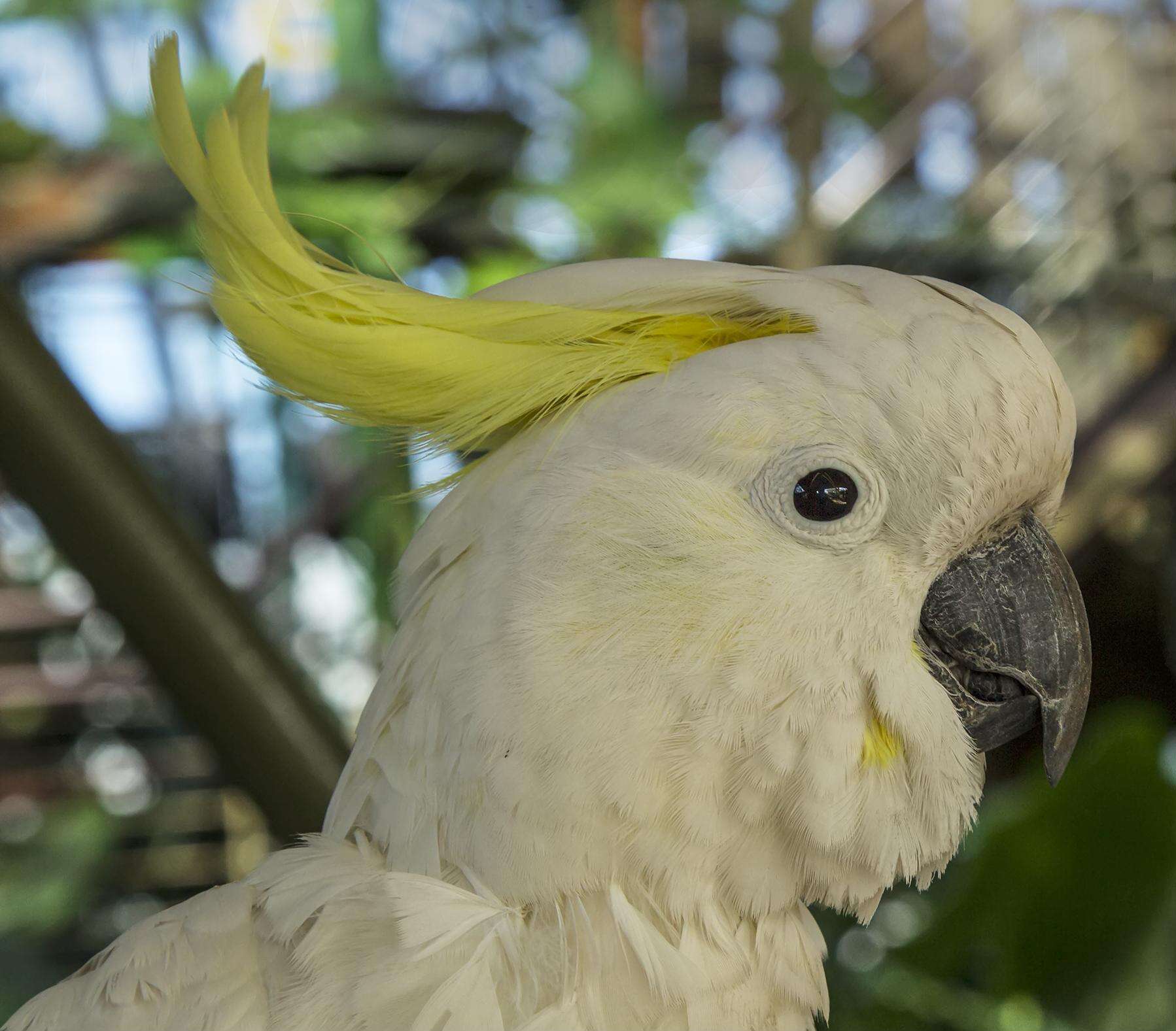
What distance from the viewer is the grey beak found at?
0.85 m

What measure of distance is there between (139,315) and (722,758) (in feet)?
9.90

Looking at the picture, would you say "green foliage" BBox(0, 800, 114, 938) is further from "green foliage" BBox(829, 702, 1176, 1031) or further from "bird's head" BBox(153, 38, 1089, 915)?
"bird's head" BBox(153, 38, 1089, 915)

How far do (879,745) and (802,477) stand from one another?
0.70 ft

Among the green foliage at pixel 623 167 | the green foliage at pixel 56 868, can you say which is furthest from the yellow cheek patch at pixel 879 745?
the green foliage at pixel 56 868

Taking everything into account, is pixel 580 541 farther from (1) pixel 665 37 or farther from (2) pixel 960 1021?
(1) pixel 665 37

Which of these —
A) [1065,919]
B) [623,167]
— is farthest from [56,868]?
[1065,919]

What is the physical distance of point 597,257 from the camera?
2.87 meters

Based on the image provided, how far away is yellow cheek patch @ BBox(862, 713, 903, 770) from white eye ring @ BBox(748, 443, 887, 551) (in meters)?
0.14

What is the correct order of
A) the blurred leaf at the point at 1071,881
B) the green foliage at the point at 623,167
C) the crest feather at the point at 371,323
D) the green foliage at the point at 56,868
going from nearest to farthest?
1. the crest feather at the point at 371,323
2. the blurred leaf at the point at 1071,881
3. the green foliage at the point at 623,167
4. the green foliage at the point at 56,868

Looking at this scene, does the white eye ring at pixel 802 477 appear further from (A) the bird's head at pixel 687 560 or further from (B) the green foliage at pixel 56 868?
(B) the green foliage at pixel 56 868

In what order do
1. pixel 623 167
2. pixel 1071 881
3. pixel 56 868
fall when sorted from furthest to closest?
1. pixel 56 868
2. pixel 623 167
3. pixel 1071 881

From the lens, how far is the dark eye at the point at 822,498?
0.80 meters

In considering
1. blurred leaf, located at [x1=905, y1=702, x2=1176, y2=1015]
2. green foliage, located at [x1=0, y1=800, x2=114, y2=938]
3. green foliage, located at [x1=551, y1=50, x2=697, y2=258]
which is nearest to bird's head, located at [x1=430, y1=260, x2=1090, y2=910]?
blurred leaf, located at [x1=905, y1=702, x2=1176, y2=1015]

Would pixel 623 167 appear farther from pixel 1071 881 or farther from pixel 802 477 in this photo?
pixel 802 477
